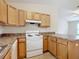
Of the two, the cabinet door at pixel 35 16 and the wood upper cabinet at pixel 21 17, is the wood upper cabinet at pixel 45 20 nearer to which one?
the cabinet door at pixel 35 16

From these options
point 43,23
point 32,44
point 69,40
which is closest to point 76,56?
point 69,40

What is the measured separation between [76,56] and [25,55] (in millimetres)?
2133

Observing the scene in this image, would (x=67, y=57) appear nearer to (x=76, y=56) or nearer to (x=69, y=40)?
(x=76, y=56)

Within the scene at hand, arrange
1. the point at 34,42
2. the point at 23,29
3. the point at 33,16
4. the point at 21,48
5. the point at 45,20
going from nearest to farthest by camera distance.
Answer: the point at 21,48
the point at 34,42
the point at 33,16
the point at 23,29
the point at 45,20

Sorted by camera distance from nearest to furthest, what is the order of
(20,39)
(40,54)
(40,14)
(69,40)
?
(69,40) < (20,39) < (40,54) < (40,14)

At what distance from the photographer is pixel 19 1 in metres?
4.88

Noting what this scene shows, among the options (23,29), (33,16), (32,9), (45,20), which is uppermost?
(32,9)

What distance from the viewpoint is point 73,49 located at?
292cm

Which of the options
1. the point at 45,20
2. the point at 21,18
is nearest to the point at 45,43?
the point at 45,20

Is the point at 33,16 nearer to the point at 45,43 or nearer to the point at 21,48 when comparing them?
the point at 45,43

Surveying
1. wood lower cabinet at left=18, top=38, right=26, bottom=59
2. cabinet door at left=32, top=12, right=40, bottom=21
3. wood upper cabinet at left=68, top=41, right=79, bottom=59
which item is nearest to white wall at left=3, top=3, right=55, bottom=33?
cabinet door at left=32, top=12, right=40, bottom=21

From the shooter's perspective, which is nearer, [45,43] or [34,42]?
[34,42]

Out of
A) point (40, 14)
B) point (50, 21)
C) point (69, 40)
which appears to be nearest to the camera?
point (69, 40)

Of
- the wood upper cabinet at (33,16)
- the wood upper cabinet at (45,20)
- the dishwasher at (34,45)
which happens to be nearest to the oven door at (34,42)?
the dishwasher at (34,45)
